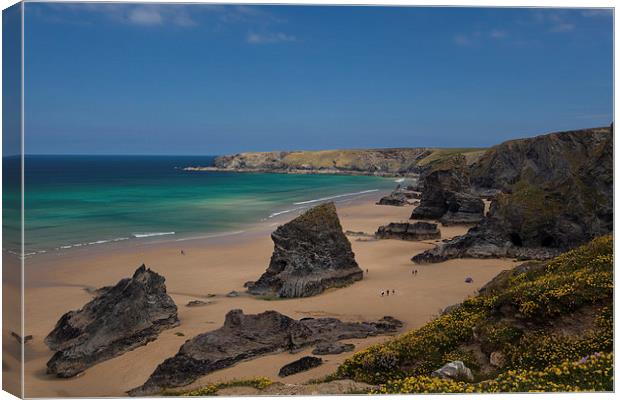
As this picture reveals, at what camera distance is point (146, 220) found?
5512cm

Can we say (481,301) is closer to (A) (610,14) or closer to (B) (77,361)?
(A) (610,14)

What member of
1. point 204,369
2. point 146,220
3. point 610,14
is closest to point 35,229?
point 146,220

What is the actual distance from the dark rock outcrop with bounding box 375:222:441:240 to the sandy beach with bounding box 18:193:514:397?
119 cm

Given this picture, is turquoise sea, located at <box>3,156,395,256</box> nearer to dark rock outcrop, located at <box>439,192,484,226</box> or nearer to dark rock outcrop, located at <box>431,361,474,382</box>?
dark rock outcrop, located at <box>431,361,474,382</box>

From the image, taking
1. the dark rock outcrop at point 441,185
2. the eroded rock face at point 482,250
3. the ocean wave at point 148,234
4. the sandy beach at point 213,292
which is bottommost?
the ocean wave at point 148,234

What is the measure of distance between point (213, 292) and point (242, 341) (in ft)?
30.4

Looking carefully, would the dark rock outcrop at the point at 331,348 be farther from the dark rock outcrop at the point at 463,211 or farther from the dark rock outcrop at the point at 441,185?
the dark rock outcrop at the point at 441,185

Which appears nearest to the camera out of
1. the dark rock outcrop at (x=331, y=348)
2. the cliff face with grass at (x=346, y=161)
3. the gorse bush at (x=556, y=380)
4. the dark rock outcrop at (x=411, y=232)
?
the gorse bush at (x=556, y=380)

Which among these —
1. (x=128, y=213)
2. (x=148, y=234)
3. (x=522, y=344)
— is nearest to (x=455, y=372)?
(x=522, y=344)

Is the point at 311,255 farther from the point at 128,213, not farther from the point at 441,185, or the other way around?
the point at 128,213

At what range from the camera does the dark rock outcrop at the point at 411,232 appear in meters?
37.0

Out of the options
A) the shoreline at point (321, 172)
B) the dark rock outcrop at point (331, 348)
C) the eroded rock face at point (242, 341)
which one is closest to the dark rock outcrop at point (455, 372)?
the dark rock outcrop at point (331, 348)

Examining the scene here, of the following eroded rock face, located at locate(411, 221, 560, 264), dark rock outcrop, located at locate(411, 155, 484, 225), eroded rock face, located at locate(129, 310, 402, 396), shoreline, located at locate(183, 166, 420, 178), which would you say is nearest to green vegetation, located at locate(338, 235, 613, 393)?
eroded rock face, located at locate(129, 310, 402, 396)

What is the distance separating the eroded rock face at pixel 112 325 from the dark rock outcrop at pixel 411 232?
21.9 m
